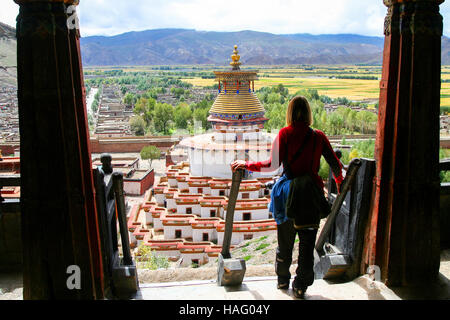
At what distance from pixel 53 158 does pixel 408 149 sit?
2344 millimetres

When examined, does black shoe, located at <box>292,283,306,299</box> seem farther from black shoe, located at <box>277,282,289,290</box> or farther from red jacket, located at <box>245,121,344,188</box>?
red jacket, located at <box>245,121,344,188</box>

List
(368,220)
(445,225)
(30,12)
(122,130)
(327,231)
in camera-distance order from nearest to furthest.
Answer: (30,12) < (368,220) < (327,231) < (445,225) < (122,130)

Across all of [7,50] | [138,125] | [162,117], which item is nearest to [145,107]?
[162,117]

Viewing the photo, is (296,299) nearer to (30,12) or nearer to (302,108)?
(302,108)

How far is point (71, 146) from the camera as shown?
8.45 feet

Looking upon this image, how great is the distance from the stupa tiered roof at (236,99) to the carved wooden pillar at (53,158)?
43.1ft

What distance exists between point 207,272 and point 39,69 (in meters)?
2.51

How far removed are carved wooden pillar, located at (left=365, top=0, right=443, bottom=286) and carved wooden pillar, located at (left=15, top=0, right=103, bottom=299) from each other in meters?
2.02

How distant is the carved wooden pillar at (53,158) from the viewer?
8.08ft

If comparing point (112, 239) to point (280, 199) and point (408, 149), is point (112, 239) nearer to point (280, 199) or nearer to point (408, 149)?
point (280, 199)

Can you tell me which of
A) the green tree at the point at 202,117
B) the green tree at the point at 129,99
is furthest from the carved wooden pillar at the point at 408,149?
the green tree at the point at 129,99

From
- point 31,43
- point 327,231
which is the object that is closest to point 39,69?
point 31,43

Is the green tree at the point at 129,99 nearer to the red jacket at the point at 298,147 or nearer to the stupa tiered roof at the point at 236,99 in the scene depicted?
the stupa tiered roof at the point at 236,99

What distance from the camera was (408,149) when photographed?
2.88m
